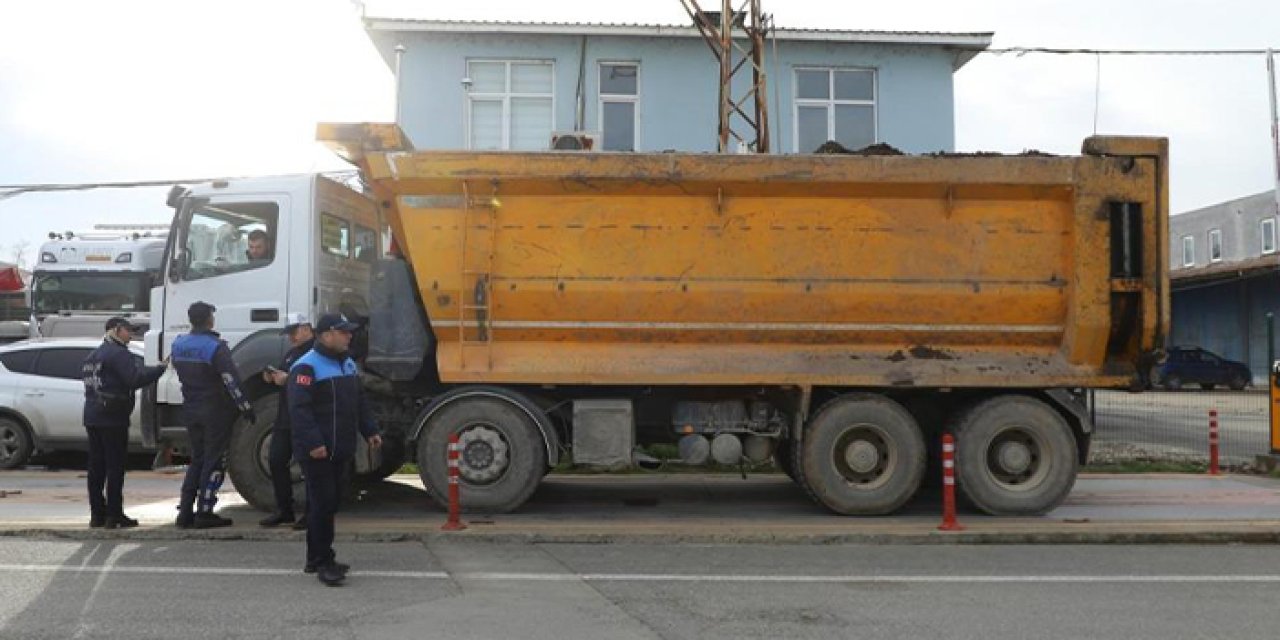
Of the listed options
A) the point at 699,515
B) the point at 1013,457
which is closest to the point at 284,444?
the point at 699,515

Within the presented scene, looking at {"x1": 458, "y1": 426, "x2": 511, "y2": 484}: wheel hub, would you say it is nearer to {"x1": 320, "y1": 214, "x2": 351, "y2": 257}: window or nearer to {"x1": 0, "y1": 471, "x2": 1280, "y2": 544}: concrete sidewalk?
{"x1": 0, "y1": 471, "x2": 1280, "y2": 544}: concrete sidewalk

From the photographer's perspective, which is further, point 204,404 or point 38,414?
point 38,414

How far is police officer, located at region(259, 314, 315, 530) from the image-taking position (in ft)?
25.9

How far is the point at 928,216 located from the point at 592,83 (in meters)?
10.2

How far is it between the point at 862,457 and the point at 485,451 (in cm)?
323

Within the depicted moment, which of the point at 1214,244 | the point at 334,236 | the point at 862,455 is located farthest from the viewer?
the point at 1214,244

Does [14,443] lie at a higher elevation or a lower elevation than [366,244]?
lower

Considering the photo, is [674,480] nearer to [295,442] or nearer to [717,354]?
[717,354]

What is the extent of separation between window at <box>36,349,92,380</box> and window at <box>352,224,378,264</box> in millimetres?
4873

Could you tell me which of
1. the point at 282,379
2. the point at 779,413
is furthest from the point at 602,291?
the point at 282,379

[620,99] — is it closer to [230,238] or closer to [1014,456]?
[230,238]

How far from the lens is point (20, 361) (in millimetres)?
12383

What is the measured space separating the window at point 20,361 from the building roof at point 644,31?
768cm

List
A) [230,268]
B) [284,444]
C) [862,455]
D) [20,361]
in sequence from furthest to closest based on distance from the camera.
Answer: [20,361] → [230,268] → [862,455] → [284,444]
